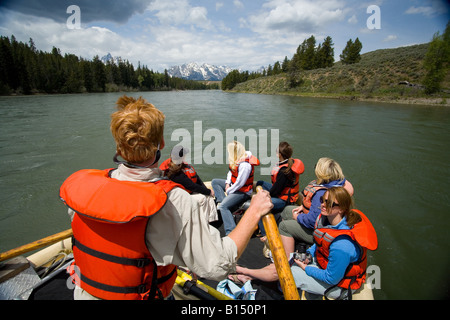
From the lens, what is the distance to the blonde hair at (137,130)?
3.78 feet

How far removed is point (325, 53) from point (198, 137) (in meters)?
67.9

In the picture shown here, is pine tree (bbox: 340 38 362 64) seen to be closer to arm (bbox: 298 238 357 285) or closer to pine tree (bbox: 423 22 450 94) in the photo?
pine tree (bbox: 423 22 450 94)

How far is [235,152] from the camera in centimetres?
375

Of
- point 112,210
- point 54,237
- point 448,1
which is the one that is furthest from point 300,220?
point 448,1

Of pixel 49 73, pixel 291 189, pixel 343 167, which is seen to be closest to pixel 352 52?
pixel 343 167

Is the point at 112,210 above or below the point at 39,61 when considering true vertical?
below

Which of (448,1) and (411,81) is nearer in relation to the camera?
(448,1)

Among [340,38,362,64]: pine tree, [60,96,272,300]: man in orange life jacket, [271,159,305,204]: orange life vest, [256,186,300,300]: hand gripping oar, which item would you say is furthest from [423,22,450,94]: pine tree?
[60,96,272,300]: man in orange life jacket

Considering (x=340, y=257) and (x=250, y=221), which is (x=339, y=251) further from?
(x=250, y=221)

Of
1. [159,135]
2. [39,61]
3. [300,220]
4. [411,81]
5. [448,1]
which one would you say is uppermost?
[39,61]

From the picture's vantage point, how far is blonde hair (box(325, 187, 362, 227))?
2.16 meters

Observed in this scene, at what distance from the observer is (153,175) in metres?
1.29

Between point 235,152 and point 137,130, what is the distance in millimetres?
2670
